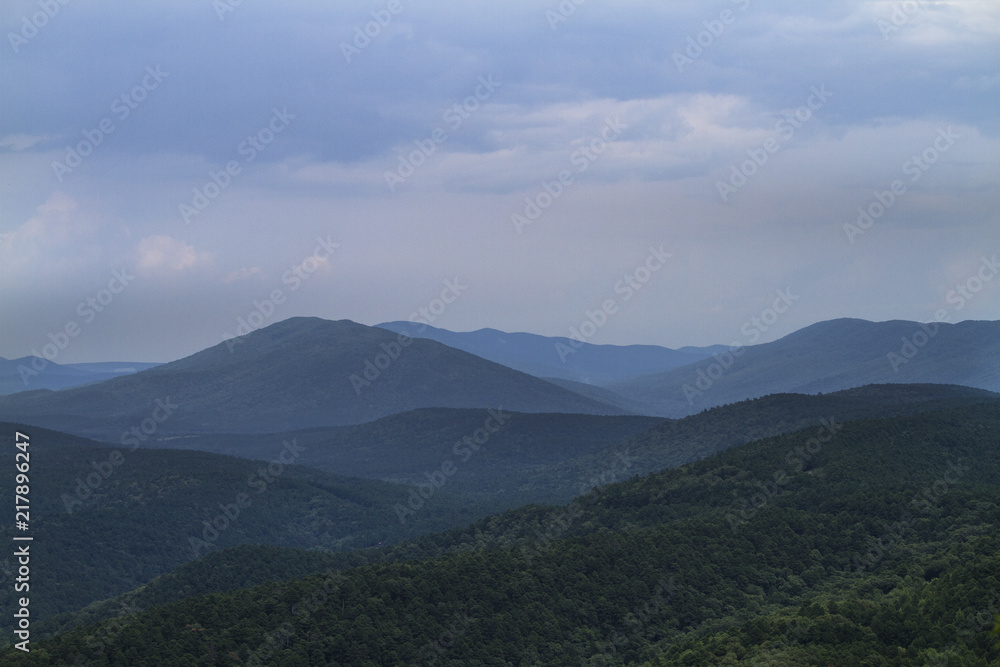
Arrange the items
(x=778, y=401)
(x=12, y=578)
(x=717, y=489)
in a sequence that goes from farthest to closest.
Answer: (x=778, y=401) → (x=12, y=578) → (x=717, y=489)

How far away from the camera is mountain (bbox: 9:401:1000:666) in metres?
50.7

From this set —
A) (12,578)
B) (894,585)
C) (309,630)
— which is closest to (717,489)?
(894,585)

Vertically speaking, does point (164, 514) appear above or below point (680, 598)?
above

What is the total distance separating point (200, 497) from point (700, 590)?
333 ft

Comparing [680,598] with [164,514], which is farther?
[164,514]

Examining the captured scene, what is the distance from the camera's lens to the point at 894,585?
196 ft

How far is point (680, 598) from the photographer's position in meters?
66.8

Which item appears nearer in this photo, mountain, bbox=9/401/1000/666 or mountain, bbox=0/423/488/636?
mountain, bbox=9/401/1000/666

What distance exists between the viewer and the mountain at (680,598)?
166 feet

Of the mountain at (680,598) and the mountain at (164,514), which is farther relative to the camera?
the mountain at (164,514)

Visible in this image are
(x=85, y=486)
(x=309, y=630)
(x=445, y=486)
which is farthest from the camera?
(x=445, y=486)

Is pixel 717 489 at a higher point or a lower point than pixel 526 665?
higher

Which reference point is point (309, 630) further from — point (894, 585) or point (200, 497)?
point (200, 497)

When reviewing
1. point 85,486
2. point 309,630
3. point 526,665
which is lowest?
point 526,665
